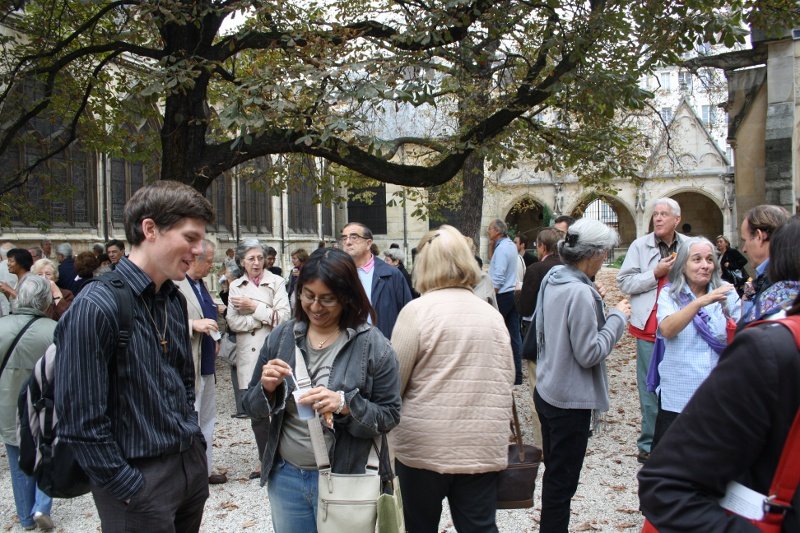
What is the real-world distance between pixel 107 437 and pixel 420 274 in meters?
1.59

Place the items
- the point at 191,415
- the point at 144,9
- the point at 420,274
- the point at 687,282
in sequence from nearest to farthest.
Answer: the point at 191,415
the point at 420,274
the point at 687,282
the point at 144,9

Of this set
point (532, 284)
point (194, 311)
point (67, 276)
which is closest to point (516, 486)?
point (194, 311)

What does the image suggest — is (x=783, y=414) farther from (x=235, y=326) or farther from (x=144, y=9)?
(x=144, y=9)

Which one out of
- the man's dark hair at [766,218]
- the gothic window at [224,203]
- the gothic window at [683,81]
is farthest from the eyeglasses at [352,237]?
the gothic window at [224,203]

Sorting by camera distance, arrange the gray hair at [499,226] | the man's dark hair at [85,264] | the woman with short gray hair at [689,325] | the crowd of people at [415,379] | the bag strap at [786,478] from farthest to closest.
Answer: the gray hair at [499,226], the man's dark hair at [85,264], the woman with short gray hair at [689,325], the crowd of people at [415,379], the bag strap at [786,478]

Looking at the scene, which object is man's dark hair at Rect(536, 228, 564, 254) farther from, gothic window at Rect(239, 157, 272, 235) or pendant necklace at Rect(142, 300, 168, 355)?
gothic window at Rect(239, 157, 272, 235)

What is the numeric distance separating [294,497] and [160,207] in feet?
4.27

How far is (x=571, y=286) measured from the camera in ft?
12.2

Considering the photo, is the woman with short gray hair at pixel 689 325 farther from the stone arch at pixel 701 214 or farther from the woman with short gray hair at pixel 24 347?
the stone arch at pixel 701 214

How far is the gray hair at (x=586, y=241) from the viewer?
3.81 metres

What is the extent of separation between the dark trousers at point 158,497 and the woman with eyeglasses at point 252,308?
307 cm

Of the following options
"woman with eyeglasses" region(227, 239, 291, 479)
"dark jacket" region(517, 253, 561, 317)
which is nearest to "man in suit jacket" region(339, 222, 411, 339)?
"woman with eyeglasses" region(227, 239, 291, 479)

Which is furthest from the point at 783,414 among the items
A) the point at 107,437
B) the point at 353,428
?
the point at 107,437

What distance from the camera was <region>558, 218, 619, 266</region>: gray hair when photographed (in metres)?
3.81
